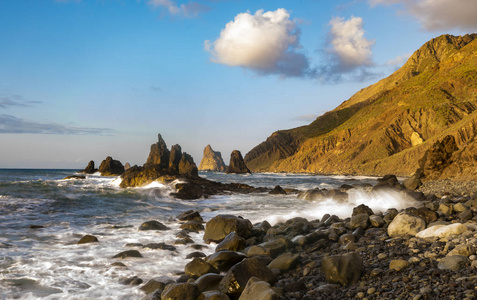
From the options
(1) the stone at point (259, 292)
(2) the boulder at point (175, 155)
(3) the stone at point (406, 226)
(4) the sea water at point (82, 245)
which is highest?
(2) the boulder at point (175, 155)

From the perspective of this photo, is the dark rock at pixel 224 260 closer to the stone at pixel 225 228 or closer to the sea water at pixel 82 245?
the sea water at pixel 82 245

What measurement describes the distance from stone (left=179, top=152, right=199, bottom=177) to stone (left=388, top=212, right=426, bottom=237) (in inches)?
2683

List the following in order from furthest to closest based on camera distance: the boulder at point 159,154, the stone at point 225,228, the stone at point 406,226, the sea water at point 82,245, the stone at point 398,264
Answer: the boulder at point 159,154
the stone at point 225,228
the stone at point 406,226
the sea water at point 82,245
the stone at point 398,264

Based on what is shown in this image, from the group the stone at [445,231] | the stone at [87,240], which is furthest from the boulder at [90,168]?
the stone at [445,231]

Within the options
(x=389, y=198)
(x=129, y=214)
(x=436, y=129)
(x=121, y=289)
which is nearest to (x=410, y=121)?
(x=436, y=129)

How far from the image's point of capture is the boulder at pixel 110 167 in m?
77.7

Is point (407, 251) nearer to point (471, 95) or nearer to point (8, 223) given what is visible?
A: point (8, 223)

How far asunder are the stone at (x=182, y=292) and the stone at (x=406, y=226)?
5.34m

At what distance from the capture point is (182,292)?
5805mm

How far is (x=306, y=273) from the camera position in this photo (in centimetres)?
675

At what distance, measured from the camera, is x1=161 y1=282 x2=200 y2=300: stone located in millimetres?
5750

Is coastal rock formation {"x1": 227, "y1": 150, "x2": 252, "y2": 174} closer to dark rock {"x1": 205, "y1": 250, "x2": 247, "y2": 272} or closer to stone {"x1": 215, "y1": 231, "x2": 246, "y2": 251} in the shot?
stone {"x1": 215, "y1": 231, "x2": 246, "y2": 251}

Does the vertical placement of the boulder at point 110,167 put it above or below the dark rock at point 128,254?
above

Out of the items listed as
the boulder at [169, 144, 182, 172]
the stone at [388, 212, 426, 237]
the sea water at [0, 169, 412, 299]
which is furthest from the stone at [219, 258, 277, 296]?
the boulder at [169, 144, 182, 172]
